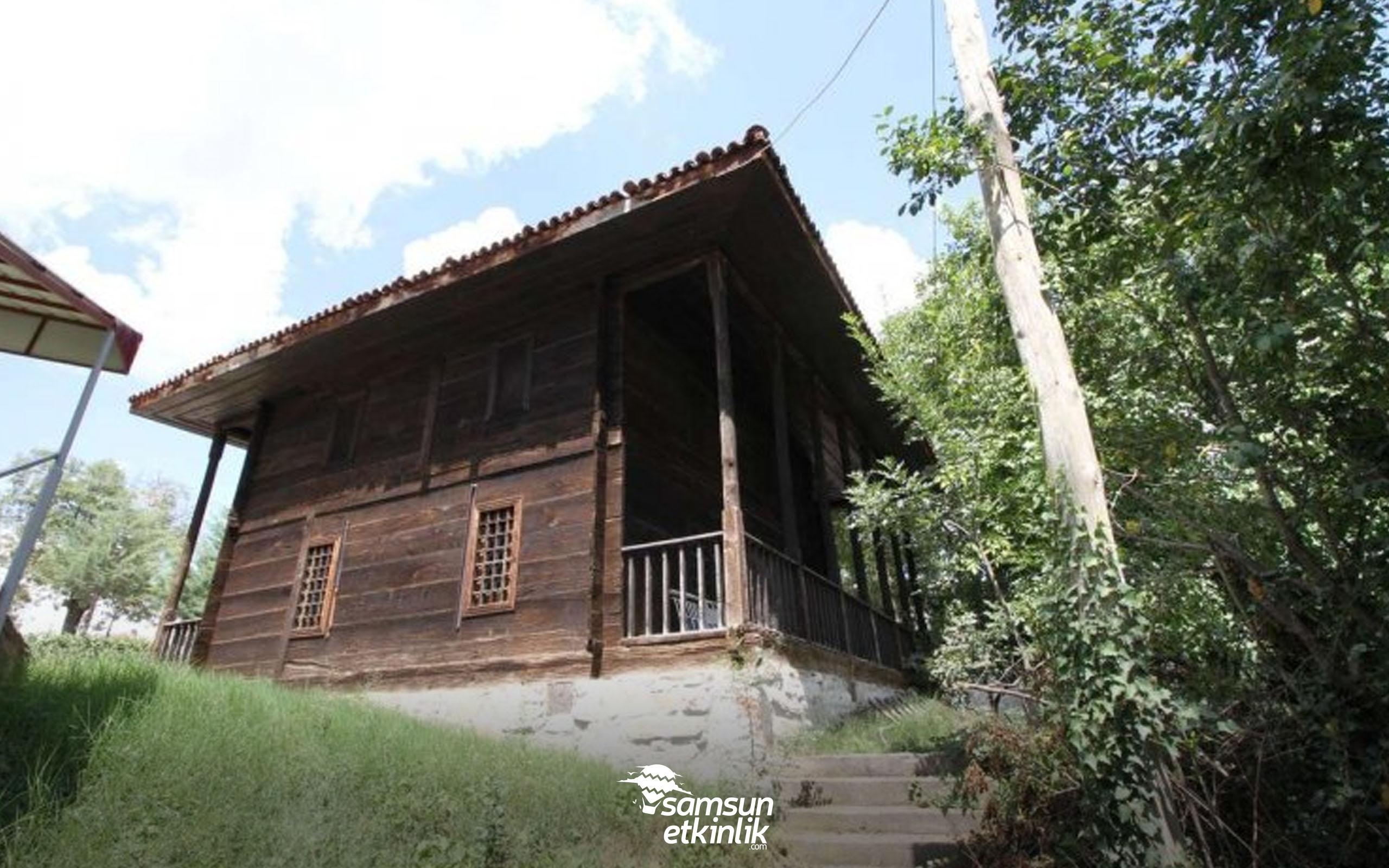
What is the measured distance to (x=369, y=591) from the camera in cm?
940

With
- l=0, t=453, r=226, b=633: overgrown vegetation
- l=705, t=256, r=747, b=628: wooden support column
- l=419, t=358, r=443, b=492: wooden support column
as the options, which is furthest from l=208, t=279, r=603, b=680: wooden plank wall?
l=0, t=453, r=226, b=633: overgrown vegetation

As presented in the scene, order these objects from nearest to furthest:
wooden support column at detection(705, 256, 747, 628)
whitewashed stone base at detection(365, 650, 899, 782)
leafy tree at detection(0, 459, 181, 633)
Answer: whitewashed stone base at detection(365, 650, 899, 782), wooden support column at detection(705, 256, 747, 628), leafy tree at detection(0, 459, 181, 633)

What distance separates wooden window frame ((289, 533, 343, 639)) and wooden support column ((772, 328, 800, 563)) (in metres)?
6.08

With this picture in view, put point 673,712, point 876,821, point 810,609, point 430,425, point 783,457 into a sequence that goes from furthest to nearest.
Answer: point 430,425
point 783,457
point 810,609
point 673,712
point 876,821

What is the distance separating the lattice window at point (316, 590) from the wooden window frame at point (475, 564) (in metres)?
2.49

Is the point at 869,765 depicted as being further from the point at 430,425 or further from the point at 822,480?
the point at 430,425

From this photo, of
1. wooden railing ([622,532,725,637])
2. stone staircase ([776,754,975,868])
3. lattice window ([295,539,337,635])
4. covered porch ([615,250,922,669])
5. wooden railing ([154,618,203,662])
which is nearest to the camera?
stone staircase ([776,754,975,868])

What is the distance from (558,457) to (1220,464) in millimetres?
6264

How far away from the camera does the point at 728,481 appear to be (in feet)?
23.2

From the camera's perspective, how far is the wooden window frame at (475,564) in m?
8.12

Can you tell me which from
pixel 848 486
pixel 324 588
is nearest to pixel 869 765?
pixel 848 486

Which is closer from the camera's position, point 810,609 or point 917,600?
point 810,609

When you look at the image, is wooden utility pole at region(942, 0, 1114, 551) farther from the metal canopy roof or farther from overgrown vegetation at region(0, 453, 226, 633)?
overgrown vegetation at region(0, 453, 226, 633)

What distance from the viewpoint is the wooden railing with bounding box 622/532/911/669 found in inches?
270
